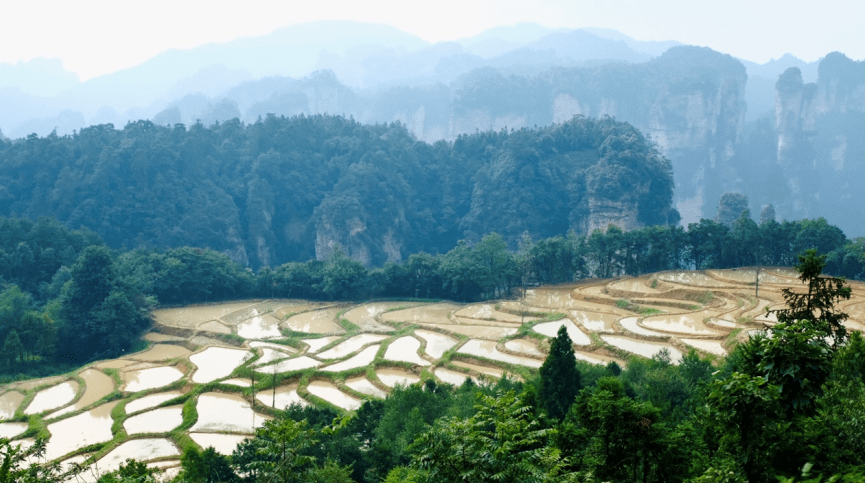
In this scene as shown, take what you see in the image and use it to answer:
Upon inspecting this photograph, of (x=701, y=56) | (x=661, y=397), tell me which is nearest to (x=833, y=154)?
(x=701, y=56)

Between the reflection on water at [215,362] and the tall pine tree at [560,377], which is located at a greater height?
the tall pine tree at [560,377]

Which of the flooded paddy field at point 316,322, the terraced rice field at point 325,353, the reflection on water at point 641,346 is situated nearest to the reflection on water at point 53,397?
the terraced rice field at point 325,353

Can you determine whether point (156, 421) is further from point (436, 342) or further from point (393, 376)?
point (436, 342)

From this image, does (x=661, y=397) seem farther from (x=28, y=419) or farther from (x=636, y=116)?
(x=636, y=116)

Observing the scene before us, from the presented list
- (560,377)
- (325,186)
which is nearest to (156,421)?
(560,377)

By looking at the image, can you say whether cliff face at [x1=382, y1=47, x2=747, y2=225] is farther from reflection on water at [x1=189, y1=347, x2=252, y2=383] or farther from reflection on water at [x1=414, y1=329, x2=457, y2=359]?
reflection on water at [x1=189, y1=347, x2=252, y2=383]

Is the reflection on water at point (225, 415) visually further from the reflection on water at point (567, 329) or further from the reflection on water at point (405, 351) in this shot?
the reflection on water at point (567, 329)
